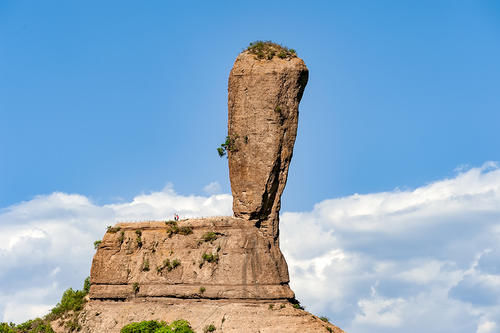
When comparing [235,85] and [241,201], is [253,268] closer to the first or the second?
[241,201]

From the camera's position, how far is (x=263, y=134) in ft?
194

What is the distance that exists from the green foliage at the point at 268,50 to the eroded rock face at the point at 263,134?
0.46m

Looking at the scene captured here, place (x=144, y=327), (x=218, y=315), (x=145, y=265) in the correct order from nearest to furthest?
1. (x=218, y=315)
2. (x=144, y=327)
3. (x=145, y=265)

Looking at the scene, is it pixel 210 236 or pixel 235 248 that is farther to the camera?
pixel 210 236

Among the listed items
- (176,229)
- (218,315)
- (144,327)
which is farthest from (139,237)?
(218,315)

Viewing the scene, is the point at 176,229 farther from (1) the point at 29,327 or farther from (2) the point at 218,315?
(1) the point at 29,327

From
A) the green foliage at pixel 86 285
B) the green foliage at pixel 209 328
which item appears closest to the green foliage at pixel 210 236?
the green foliage at pixel 209 328

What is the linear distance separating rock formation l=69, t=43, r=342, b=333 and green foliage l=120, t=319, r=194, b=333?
72cm

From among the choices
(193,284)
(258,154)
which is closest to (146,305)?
(193,284)

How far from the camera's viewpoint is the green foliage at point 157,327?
180 ft

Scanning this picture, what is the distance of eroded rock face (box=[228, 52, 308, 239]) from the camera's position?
58969 mm

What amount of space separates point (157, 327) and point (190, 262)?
457cm

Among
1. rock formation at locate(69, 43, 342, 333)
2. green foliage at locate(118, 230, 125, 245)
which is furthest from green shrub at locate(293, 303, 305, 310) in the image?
green foliage at locate(118, 230, 125, 245)

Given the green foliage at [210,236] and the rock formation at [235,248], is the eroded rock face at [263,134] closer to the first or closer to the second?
the rock formation at [235,248]
